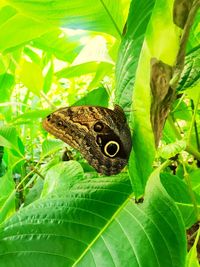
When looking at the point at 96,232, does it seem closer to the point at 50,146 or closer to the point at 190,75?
the point at 190,75

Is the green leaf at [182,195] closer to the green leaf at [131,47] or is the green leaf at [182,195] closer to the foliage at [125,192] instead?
the foliage at [125,192]

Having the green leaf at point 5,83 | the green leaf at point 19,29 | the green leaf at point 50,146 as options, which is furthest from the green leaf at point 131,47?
the green leaf at point 5,83

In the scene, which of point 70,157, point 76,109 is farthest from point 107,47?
point 76,109

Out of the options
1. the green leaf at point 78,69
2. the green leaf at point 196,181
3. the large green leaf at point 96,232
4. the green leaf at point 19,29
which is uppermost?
the green leaf at point 19,29

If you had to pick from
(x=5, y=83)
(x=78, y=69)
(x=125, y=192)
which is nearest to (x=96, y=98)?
(x=78, y=69)

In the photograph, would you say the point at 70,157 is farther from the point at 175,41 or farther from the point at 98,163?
the point at 175,41
